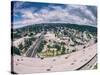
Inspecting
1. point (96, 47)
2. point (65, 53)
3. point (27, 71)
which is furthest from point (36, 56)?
point (96, 47)

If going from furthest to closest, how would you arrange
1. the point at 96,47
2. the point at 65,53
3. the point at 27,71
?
the point at 96,47 < the point at 65,53 < the point at 27,71

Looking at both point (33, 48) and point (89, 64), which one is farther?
point (89, 64)

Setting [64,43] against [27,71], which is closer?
[27,71]

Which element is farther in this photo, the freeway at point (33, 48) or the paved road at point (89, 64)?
the paved road at point (89, 64)

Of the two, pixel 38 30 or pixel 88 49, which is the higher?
pixel 38 30

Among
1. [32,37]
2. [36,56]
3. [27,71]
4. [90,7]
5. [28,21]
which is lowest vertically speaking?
[27,71]

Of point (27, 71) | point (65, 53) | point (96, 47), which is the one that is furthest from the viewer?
point (96, 47)

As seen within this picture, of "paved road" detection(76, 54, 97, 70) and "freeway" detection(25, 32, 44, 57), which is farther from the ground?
"freeway" detection(25, 32, 44, 57)

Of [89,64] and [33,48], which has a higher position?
[33,48]

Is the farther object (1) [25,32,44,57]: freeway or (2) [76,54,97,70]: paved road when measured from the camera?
(2) [76,54,97,70]: paved road

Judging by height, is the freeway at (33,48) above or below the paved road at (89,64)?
above

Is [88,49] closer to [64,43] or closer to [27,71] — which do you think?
[64,43]
